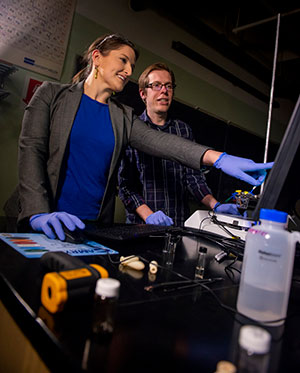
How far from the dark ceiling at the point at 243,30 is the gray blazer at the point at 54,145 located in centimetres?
169

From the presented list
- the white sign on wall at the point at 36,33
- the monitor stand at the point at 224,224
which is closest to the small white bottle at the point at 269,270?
the monitor stand at the point at 224,224

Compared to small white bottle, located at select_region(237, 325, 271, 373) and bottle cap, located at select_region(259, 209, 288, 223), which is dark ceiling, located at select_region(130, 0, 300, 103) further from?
small white bottle, located at select_region(237, 325, 271, 373)

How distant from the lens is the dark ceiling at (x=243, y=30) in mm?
2764

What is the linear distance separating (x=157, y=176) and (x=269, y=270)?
150 centimetres

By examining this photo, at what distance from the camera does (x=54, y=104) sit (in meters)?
1.23

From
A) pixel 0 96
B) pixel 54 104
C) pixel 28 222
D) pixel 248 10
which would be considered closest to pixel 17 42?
pixel 0 96

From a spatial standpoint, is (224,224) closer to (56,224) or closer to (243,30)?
(56,224)

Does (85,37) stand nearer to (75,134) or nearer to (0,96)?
(0,96)

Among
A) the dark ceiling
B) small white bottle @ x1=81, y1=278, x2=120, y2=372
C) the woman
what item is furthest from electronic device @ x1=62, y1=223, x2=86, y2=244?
the dark ceiling

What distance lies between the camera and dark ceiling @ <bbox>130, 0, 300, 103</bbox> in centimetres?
276

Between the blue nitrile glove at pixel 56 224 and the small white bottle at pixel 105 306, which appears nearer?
the small white bottle at pixel 105 306

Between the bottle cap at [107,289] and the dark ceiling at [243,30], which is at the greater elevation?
the dark ceiling at [243,30]

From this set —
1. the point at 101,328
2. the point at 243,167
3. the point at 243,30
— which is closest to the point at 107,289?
the point at 101,328

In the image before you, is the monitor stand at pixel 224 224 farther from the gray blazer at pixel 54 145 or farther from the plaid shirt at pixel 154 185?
the plaid shirt at pixel 154 185
